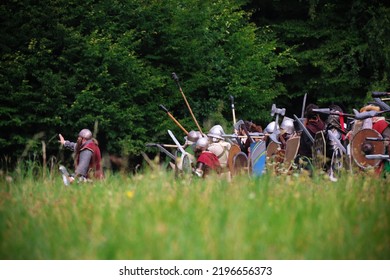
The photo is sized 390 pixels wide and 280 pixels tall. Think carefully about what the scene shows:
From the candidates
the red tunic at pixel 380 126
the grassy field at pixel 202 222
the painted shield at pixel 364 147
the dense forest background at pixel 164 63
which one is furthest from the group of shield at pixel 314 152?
the dense forest background at pixel 164 63

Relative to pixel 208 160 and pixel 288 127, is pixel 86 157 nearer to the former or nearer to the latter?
pixel 208 160

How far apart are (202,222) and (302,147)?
8.30 metres

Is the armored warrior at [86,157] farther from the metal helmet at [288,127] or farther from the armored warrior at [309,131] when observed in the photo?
the metal helmet at [288,127]

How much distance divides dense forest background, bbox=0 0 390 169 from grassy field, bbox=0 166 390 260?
13815mm

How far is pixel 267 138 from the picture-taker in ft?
50.0

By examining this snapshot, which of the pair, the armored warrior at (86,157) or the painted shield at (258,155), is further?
the painted shield at (258,155)

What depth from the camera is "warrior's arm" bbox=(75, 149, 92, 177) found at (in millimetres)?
12562

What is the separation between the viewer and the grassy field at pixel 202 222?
5688mm

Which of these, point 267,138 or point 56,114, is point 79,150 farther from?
point 56,114

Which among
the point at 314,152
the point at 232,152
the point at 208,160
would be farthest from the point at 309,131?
the point at 208,160

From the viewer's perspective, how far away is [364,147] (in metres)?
11.3

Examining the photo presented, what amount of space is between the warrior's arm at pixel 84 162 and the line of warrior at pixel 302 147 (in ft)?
4.22

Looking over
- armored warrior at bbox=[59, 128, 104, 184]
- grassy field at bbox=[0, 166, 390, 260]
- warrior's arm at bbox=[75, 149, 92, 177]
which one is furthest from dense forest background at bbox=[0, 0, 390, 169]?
grassy field at bbox=[0, 166, 390, 260]

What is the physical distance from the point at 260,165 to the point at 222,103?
39.9ft
